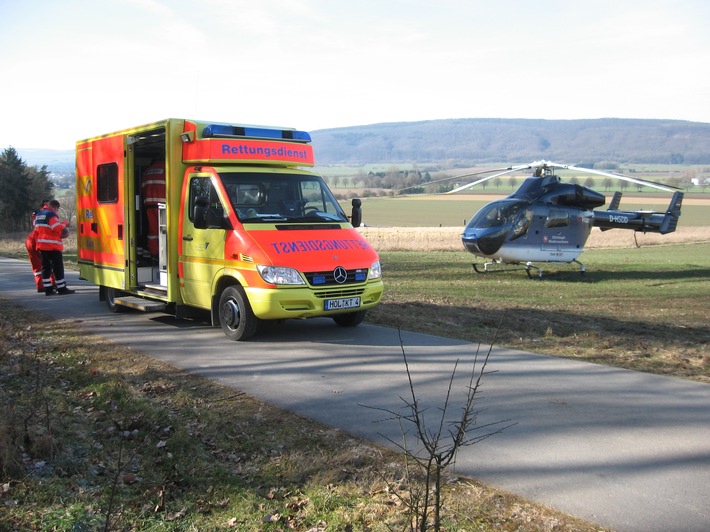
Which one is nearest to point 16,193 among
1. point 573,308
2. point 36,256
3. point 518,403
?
point 36,256

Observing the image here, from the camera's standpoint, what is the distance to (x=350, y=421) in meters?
5.79

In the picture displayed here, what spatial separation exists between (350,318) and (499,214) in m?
13.3

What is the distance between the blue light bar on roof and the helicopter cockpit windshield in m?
12.6

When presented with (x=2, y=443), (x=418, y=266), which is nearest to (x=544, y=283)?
(x=418, y=266)

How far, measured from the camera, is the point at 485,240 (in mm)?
22250

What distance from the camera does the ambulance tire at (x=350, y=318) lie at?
33.1 ft

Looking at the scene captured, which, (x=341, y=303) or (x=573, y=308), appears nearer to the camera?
(x=341, y=303)

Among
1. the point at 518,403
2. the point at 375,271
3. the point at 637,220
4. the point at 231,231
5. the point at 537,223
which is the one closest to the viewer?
the point at 518,403

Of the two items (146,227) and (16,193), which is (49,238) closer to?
(146,227)

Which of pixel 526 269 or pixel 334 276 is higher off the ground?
pixel 334 276

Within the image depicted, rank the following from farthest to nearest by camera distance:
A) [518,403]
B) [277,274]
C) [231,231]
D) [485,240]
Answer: [485,240] → [231,231] → [277,274] → [518,403]

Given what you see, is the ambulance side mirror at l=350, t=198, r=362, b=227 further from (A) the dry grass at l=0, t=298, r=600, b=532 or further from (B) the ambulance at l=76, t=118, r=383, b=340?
(A) the dry grass at l=0, t=298, r=600, b=532

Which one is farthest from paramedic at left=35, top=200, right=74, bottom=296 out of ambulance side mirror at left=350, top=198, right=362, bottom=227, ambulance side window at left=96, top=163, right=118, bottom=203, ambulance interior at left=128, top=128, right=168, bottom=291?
ambulance side mirror at left=350, top=198, right=362, bottom=227

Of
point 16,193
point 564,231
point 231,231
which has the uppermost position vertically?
point 16,193
